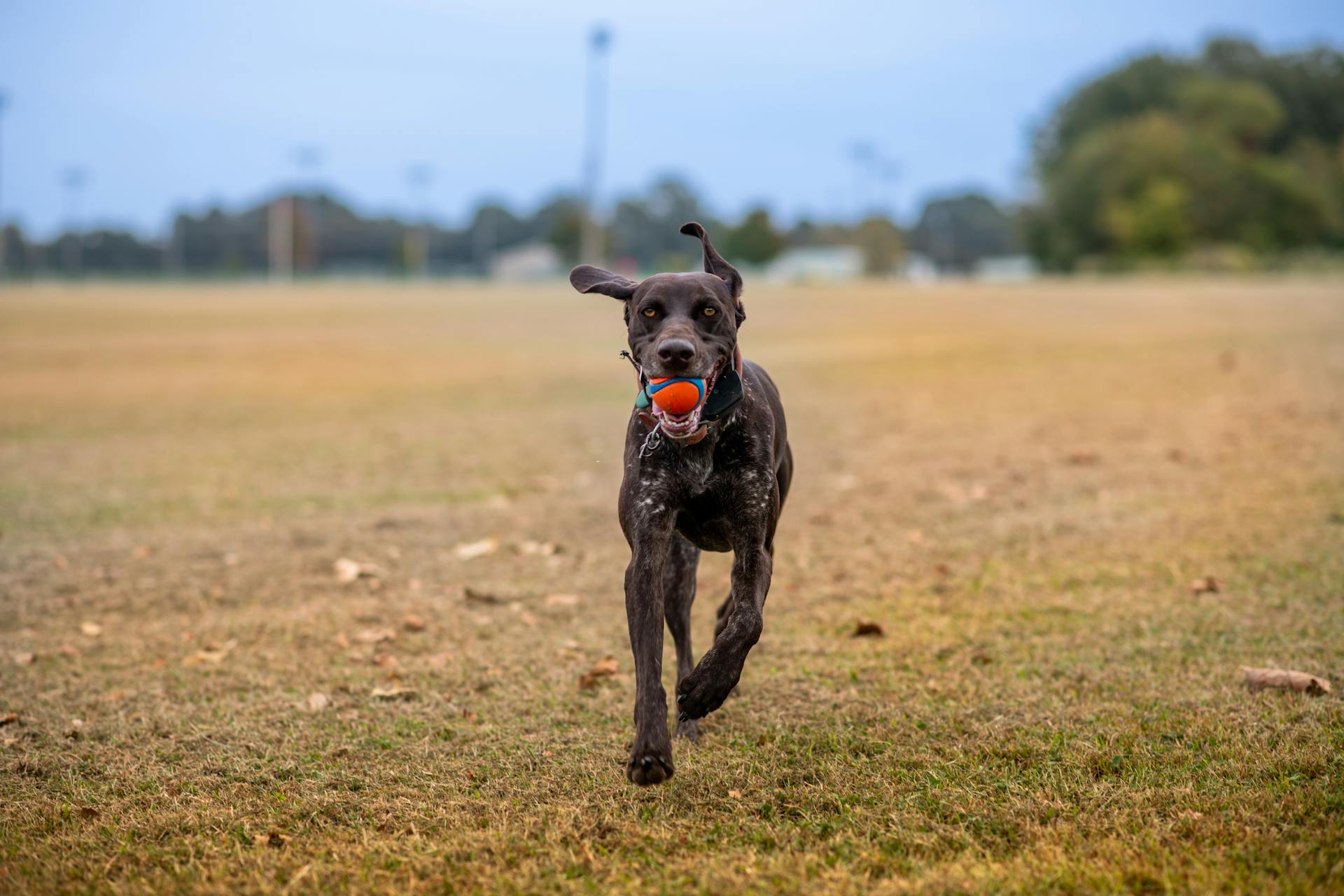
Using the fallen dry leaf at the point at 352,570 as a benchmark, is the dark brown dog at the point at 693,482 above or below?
above

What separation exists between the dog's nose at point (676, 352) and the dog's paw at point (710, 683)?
1002 millimetres

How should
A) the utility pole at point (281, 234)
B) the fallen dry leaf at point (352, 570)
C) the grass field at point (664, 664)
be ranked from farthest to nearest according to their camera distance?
the utility pole at point (281, 234)
the fallen dry leaf at point (352, 570)
the grass field at point (664, 664)

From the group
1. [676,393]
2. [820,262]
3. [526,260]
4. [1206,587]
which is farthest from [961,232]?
[676,393]

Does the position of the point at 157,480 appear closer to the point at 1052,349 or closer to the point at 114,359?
the point at 114,359

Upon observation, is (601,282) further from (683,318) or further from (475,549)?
(475,549)

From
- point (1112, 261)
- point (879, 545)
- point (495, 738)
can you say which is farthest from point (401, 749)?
point (1112, 261)

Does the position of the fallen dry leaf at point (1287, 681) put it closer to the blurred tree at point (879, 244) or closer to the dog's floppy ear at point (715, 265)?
the dog's floppy ear at point (715, 265)

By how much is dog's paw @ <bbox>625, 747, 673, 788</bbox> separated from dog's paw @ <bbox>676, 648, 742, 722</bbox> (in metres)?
0.22

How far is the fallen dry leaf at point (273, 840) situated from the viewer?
380 centimetres

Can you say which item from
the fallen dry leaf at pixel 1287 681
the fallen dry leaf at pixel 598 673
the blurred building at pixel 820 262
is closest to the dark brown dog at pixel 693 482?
the fallen dry leaf at pixel 598 673

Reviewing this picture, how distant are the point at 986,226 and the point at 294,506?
166 m

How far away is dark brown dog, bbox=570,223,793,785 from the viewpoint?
4180 millimetres

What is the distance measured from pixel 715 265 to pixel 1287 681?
2.91 m

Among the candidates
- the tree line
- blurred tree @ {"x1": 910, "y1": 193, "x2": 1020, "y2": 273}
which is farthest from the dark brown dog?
blurred tree @ {"x1": 910, "y1": 193, "x2": 1020, "y2": 273}
